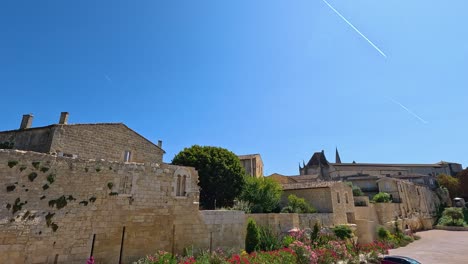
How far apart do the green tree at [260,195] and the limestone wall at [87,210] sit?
7823 millimetres

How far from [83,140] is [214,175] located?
912cm

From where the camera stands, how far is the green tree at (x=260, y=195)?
20312 millimetres

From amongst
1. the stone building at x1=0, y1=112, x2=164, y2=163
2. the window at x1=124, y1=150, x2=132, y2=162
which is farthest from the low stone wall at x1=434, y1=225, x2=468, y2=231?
the window at x1=124, y1=150, x2=132, y2=162

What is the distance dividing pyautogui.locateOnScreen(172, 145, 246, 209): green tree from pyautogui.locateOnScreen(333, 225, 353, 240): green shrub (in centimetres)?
765

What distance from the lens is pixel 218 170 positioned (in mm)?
20297

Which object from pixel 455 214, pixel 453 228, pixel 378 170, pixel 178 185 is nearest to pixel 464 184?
pixel 378 170

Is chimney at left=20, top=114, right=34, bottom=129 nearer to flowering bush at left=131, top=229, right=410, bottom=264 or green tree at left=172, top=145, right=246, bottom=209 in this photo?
green tree at left=172, top=145, right=246, bottom=209

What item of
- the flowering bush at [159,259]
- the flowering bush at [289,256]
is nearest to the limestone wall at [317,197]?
the flowering bush at [289,256]

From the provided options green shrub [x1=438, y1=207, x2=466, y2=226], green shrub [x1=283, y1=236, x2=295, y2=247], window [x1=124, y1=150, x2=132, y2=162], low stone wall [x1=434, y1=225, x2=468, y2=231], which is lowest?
low stone wall [x1=434, y1=225, x2=468, y2=231]

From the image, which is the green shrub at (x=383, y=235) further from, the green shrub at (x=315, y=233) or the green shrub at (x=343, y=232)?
the green shrub at (x=315, y=233)

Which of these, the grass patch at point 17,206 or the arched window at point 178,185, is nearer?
the grass patch at point 17,206

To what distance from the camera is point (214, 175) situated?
792 inches

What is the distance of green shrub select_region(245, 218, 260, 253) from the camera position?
47.9 feet

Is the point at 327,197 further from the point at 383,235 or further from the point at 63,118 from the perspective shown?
the point at 63,118
